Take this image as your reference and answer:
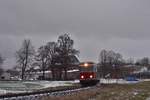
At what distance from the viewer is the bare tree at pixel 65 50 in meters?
107

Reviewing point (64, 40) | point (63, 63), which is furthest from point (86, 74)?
point (64, 40)

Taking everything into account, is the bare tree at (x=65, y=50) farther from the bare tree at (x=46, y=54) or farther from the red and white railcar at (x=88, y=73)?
the red and white railcar at (x=88, y=73)

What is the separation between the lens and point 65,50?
360 feet

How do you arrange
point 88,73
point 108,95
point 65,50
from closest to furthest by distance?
point 108,95 < point 88,73 < point 65,50

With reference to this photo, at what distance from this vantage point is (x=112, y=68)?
142m

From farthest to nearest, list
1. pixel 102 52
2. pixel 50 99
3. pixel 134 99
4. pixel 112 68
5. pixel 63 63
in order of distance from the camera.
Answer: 1. pixel 102 52
2. pixel 112 68
3. pixel 63 63
4. pixel 134 99
5. pixel 50 99

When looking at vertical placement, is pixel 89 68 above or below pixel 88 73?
above

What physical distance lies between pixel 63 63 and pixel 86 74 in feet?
174

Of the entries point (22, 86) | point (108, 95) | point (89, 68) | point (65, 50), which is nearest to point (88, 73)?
point (89, 68)

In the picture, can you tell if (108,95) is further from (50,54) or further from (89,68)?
(50,54)

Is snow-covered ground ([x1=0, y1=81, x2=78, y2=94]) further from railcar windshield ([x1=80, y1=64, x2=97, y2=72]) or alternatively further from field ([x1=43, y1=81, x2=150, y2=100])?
field ([x1=43, y1=81, x2=150, y2=100])

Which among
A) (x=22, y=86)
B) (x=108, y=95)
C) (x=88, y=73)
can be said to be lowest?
(x=108, y=95)

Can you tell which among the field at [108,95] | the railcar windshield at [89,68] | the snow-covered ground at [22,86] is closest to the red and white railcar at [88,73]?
the railcar windshield at [89,68]

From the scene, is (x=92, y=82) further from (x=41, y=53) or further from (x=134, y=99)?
(x=41, y=53)
